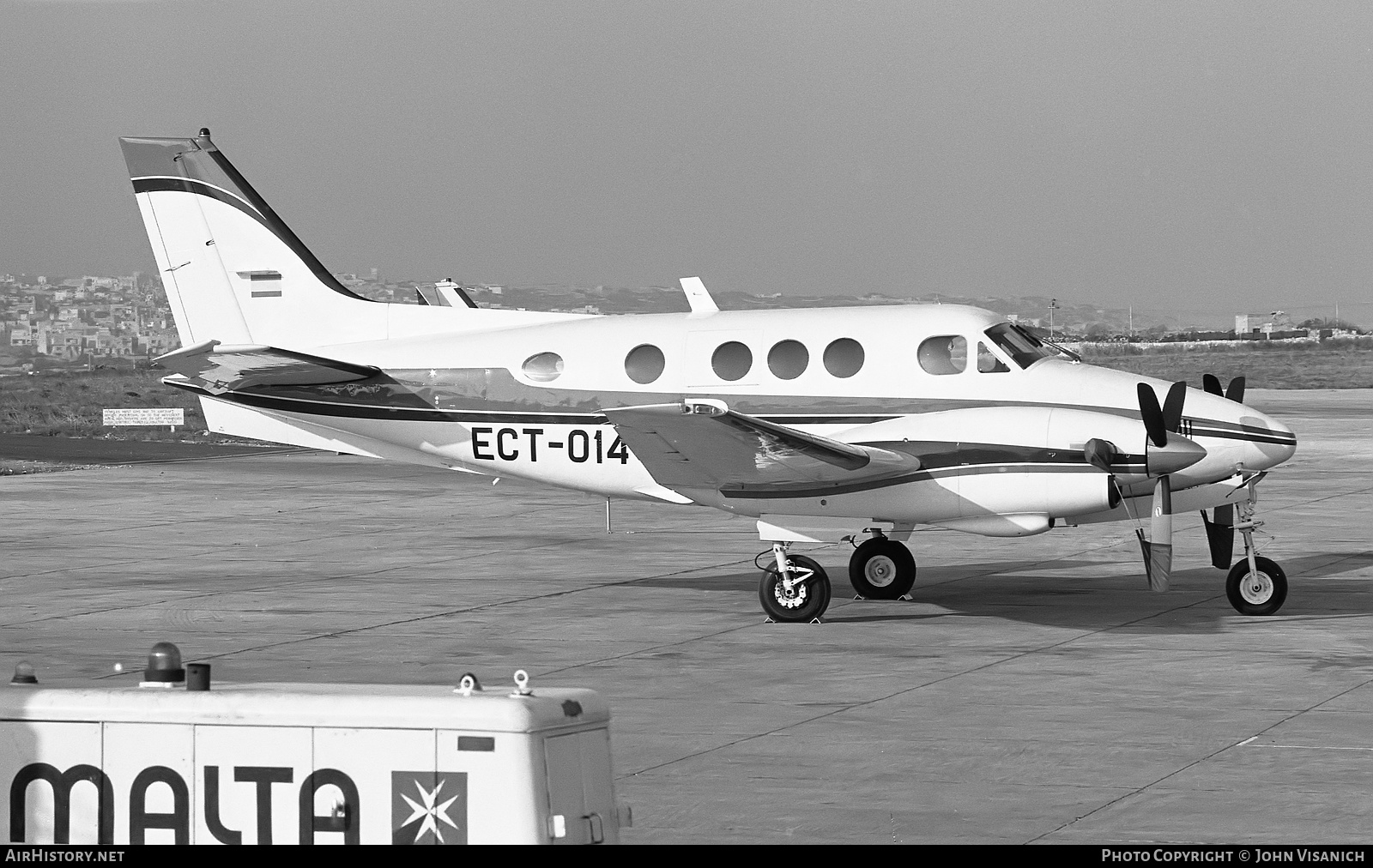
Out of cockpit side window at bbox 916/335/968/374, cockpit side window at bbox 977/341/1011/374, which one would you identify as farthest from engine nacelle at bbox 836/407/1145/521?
cockpit side window at bbox 916/335/968/374

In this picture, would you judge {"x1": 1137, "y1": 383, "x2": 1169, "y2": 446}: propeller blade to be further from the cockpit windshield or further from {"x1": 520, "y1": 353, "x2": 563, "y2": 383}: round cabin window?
{"x1": 520, "y1": 353, "x2": 563, "y2": 383}: round cabin window

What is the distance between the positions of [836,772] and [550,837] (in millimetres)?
4364

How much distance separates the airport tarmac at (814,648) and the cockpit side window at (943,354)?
2.34 metres

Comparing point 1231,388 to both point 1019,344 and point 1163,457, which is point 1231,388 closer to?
point 1019,344

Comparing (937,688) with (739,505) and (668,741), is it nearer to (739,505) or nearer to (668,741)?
(668,741)

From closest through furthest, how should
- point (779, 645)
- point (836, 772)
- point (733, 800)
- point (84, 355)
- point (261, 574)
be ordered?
point (733, 800) → point (836, 772) → point (779, 645) → point (261, 574) → point (84, 355)

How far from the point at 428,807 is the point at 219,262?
1386 cm

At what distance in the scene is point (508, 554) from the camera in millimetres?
21094

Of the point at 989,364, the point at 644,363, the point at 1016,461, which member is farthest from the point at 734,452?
the point at 989,364

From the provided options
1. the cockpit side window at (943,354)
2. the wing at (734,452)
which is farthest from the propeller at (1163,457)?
the wing at (734,452)

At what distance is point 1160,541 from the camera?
1498cm

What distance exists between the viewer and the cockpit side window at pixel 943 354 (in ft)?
51.9

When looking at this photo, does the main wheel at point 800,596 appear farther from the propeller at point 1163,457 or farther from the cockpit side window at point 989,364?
the propeller at point 1163,457

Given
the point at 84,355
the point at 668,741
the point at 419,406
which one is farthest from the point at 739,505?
the point at 84,355
